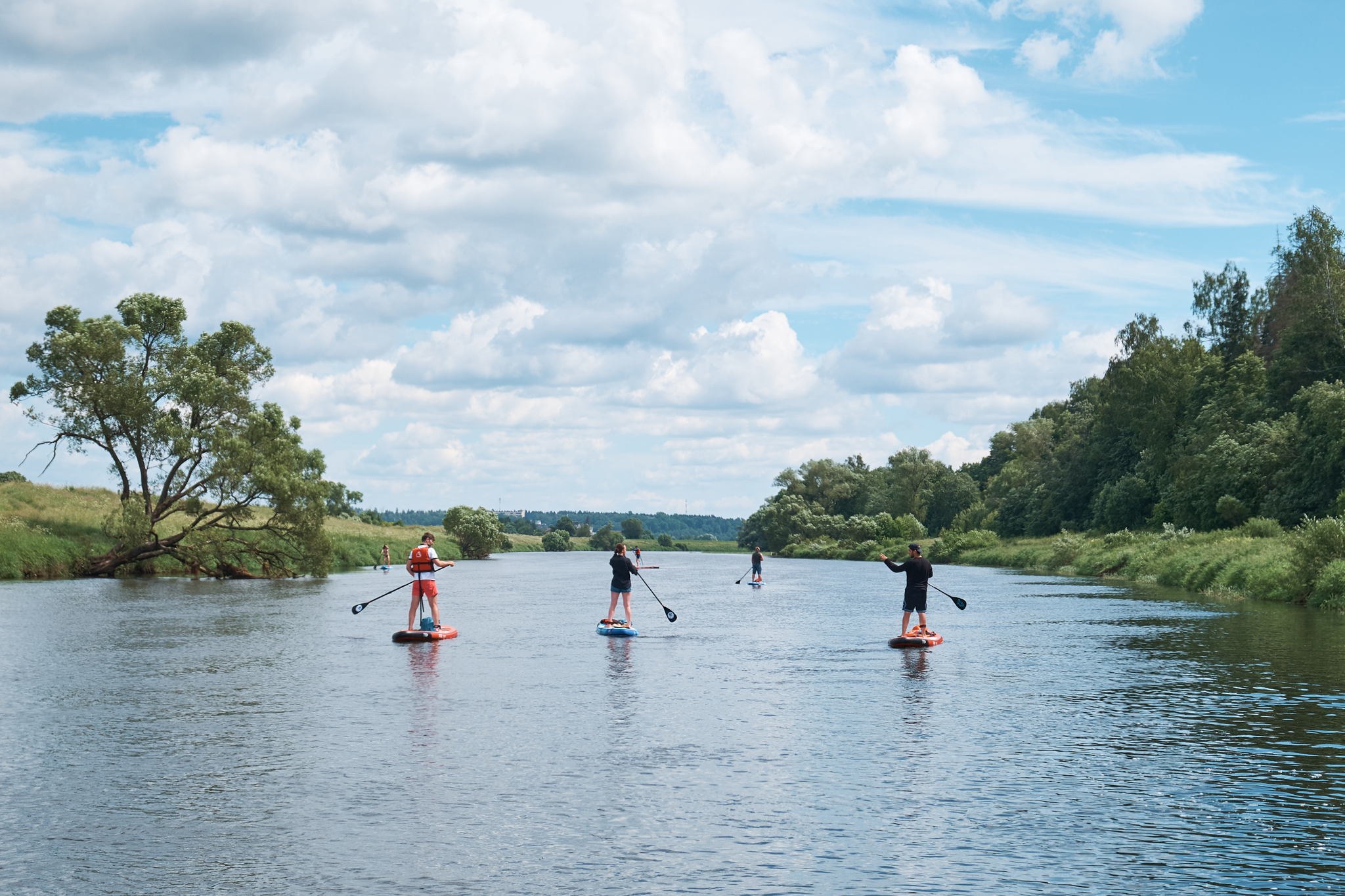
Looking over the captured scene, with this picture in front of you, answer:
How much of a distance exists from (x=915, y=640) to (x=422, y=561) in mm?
12549

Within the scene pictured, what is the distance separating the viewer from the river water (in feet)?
36.3

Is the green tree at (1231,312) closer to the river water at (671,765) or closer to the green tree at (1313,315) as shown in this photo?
the green tree at (1313,315)

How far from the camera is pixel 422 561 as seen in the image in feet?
102

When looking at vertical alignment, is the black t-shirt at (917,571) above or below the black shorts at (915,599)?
above

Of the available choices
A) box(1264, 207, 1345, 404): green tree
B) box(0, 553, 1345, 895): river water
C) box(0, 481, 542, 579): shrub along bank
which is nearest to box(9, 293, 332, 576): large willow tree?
box(0, 481, 542, 579): shrub along bank

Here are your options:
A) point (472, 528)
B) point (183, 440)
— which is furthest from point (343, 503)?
point (183, 440)

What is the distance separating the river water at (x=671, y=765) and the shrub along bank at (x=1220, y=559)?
10.5 m

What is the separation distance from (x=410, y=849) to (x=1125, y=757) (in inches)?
383

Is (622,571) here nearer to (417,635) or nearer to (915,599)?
(417,635)

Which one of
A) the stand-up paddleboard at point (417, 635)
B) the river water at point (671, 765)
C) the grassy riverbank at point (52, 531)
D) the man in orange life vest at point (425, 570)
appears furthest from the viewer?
the grassy riverbank at point (52, 531)

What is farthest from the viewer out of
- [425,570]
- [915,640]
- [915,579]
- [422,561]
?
[425,570]

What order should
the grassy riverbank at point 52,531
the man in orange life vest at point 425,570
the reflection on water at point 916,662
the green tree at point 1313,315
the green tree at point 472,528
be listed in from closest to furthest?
the reflection on water at point 916,662 → the man in orange life vest at point 425,570 → the grassy riverbank at point 52,531 → the green tree at point 1313,315 → the green tree at point 472,528

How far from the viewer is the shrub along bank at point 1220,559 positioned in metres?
43.0

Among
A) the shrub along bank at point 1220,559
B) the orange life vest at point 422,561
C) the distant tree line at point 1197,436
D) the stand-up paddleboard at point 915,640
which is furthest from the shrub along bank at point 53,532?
the distant tree line at point 1197,436
